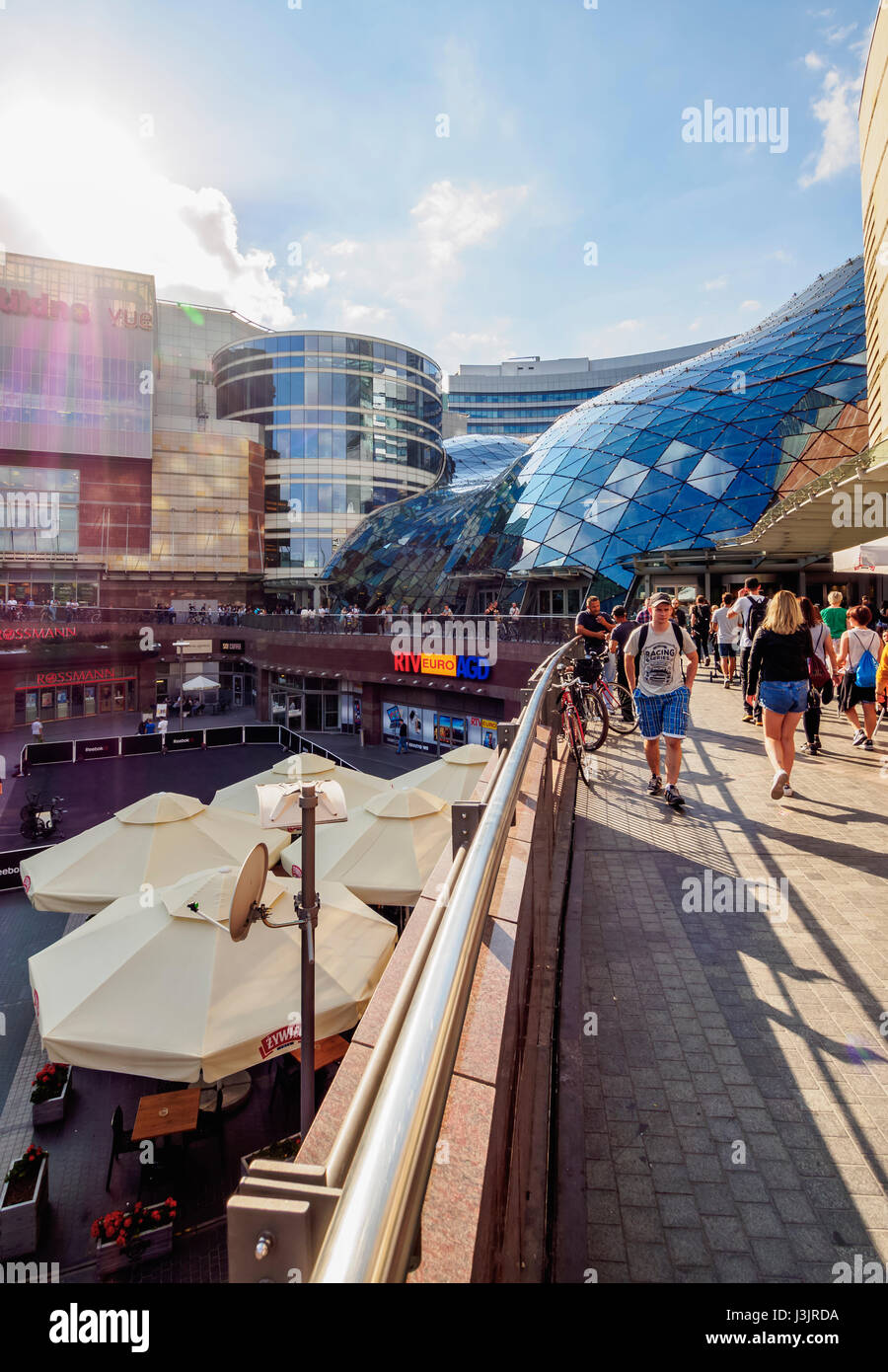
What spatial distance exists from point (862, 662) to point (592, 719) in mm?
3578

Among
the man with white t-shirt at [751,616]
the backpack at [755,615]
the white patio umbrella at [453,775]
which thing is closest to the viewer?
the man with white t-shirt at [751,616]

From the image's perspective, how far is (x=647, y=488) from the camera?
1153 inches

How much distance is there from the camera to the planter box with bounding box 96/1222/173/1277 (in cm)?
721

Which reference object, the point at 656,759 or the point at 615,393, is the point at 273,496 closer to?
the point at 615,393

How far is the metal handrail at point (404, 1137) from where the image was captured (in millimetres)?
984

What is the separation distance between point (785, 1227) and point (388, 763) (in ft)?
85.9

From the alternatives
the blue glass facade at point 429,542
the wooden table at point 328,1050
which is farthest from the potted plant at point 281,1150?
the blue glass facade at point 429,542

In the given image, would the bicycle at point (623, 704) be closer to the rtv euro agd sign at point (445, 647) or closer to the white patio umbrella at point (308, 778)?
the white patio umbrella at point (308, 778)

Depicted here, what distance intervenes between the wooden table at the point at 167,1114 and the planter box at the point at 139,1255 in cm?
111

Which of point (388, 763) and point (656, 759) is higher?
point (656, 759)

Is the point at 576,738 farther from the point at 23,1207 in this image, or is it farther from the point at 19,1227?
the point at 19,1227

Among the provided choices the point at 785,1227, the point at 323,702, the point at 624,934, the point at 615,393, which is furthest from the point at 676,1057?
the point at 615,393

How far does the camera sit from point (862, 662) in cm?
905

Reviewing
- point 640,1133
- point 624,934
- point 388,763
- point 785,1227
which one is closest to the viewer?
point 785,1227
